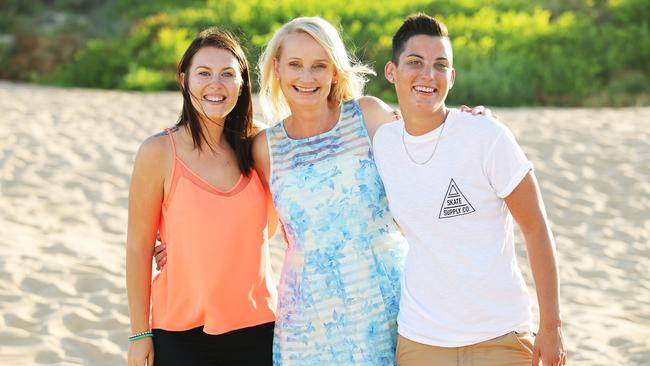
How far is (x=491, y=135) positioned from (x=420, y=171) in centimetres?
25

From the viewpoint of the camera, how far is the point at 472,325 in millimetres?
2656

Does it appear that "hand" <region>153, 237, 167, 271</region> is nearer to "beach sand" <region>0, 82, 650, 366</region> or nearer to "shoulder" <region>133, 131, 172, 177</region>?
"shoulder" <region>133, 131, 172, 177</region>

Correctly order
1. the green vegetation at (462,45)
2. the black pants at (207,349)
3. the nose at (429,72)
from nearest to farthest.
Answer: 1. the nose at (429,72)
2. the black pants at (207,349)
3. the green vegetation at (462,45)

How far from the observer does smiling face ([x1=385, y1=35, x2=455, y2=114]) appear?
9.05ft

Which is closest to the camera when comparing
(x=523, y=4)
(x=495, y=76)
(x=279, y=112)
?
(x=279, y=112)

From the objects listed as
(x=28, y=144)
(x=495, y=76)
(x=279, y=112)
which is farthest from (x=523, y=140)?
(x=279, y=112)

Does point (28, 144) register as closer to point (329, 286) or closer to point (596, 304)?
point (596, 304)

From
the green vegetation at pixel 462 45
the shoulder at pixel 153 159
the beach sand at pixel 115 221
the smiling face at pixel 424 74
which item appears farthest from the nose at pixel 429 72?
the green vegetation at pixel 462 45

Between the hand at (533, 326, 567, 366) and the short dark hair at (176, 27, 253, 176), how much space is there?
1.18m

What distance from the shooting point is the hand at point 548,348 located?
2627mm

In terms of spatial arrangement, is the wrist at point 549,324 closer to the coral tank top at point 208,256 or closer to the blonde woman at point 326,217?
the blonde woman at point 326,217

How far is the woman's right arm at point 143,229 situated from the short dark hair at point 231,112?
0.15 metres

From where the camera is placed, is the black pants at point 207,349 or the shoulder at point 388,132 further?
the black pants at point 207,349

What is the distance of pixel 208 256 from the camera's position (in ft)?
9.95
